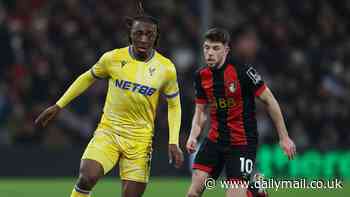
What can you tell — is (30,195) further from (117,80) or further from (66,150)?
(117,80)

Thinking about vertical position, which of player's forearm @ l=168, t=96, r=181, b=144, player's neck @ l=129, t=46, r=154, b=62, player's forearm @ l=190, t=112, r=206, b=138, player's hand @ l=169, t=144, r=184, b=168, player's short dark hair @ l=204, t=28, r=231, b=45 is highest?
player's short dark hair @ l=204, t=28, r=231, b=45

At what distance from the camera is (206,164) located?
383 inches

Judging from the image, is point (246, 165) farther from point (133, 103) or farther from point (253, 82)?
point (133, 103)

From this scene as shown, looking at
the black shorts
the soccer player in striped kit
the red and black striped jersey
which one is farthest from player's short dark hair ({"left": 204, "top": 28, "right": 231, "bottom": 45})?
the black shorts

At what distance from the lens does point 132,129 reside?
9.45m

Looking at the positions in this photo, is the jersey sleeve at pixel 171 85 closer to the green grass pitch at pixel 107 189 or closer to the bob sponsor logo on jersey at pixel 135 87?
the bob sponsor logo on jersey at pixel 135 87

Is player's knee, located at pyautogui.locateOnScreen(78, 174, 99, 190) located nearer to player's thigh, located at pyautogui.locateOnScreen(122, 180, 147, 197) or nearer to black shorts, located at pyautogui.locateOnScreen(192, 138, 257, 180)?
player's thigh, located at pyautogui.locateOnScreen(122, 180, 147, 197)

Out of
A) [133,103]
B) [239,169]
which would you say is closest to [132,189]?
[133,103]

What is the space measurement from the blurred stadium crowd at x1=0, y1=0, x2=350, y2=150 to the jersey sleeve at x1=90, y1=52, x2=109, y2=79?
7454 mm

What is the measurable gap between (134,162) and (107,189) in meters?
5.64

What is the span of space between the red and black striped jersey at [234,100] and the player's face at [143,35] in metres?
0.74

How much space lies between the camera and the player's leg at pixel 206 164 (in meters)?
Answer: 9.66

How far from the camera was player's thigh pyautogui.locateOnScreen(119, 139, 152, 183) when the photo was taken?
9.36 m

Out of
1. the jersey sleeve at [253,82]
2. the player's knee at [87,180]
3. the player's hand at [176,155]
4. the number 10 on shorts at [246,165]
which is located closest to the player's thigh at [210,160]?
the number 10 on shorts at [246,165]
